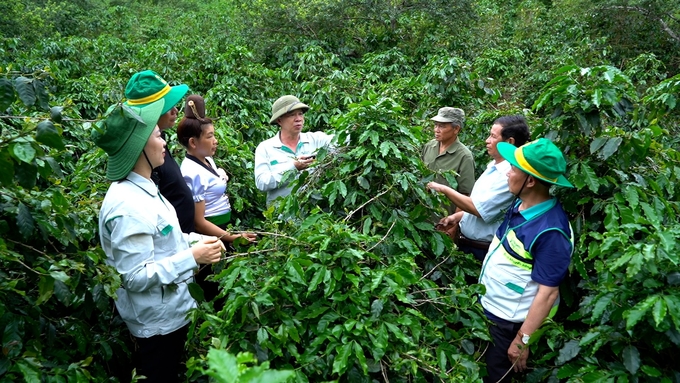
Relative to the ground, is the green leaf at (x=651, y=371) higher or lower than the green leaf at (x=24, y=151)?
lower

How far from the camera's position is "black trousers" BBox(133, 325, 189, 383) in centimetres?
226

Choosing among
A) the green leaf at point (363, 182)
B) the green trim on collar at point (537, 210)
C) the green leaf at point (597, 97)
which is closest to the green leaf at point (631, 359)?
the green trim on collar at point (537, 210)

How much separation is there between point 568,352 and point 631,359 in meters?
0.30

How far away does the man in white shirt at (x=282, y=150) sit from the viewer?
151 inches

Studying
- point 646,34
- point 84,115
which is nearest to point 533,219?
point 84,115

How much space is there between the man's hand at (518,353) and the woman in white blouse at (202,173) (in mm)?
1826

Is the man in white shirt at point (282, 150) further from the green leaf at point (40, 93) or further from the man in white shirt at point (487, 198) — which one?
the green leaf at point (40, 93)

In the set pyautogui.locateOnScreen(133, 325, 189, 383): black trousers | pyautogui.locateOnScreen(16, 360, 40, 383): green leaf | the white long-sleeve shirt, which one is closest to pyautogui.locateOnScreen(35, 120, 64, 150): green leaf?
pyautogui.locateOnScreen(16, 360, 40, 383): green leaf

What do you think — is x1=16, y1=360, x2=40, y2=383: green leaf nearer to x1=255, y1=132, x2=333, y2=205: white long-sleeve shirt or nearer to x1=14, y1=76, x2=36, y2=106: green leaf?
Answer: x1=14, y1=76, x2=36, y2=106: green leaf

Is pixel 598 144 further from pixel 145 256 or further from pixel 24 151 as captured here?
pixel 24 151

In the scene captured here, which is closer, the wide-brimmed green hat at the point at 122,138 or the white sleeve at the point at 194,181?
the wide-brimmed green hat at the point at 122,138

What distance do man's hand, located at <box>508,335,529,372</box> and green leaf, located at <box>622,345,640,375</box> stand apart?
510 mm

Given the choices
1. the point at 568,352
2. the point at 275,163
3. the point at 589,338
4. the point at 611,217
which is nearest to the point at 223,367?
the point at 589,338

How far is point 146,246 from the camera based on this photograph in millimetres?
2117
